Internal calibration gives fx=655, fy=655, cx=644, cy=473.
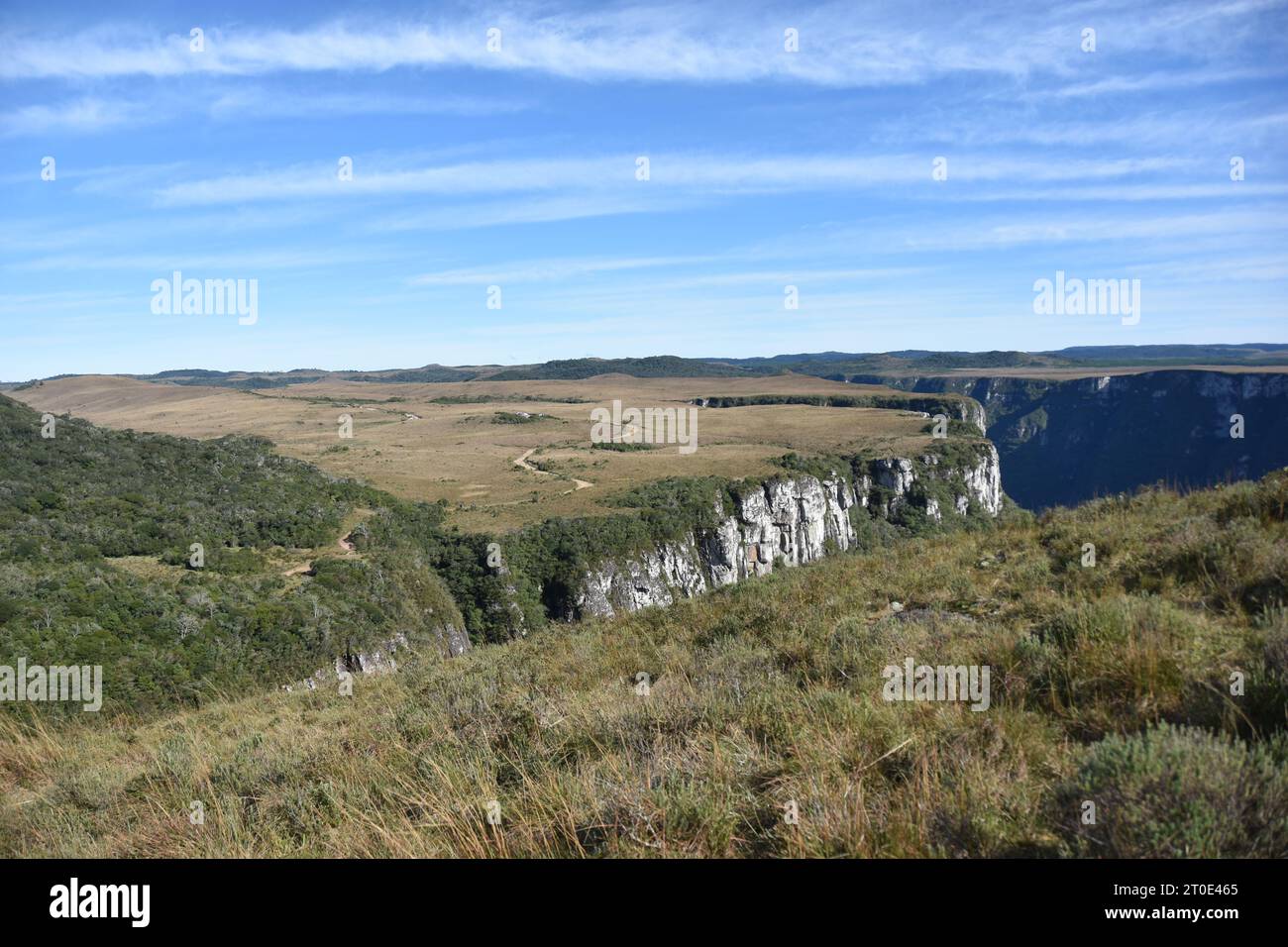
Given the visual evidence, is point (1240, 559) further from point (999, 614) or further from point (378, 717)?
point (378, 717)

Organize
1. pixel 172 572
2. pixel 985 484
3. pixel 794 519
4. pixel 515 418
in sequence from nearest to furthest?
1. pixel 172 572
2. pixel 794 519
3. pixel 985 484
4. pixel 515 418

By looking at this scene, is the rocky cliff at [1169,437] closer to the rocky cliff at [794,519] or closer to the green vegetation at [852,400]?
the green vegetation at [852,400]

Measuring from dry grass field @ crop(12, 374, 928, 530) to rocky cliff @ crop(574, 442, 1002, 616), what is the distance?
6.10m

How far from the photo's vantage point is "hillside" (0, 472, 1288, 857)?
291 cm

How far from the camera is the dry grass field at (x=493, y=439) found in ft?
236

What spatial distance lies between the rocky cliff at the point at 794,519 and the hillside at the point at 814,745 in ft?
95.7

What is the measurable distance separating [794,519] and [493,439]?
6086 centimetres

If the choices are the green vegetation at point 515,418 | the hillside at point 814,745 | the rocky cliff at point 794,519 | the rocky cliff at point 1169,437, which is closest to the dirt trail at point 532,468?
the rocky cliff at point 794,519

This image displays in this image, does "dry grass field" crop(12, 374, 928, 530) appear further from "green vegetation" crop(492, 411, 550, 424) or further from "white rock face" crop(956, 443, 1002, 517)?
"white rock face" crop(956, 443, 1002, 517)

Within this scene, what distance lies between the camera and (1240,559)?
593cm

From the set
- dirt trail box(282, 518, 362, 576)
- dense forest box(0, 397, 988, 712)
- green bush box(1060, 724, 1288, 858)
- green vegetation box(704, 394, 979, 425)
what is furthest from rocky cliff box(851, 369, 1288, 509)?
green bush box(1060, 724, 1288, 858)

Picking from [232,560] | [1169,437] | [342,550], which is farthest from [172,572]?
[1169,437]

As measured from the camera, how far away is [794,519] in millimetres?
80562

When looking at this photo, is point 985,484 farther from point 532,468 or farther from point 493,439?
point 493,439
